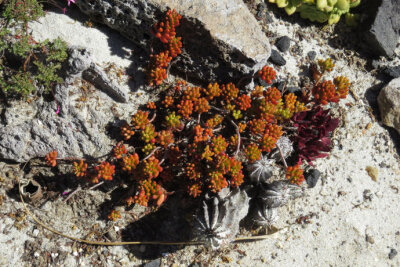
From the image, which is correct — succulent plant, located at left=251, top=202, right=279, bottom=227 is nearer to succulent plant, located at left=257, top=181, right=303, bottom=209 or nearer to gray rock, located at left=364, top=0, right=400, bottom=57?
succulent plant, located at left=257, top=181, right=303, bottom=209

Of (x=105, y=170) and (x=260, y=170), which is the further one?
(x=260, y=170)

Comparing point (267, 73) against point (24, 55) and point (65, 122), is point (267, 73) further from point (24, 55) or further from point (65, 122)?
point (24, 55)

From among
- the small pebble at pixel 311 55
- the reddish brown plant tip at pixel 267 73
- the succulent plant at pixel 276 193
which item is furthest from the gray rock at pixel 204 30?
the succulent plant at pixel 276 193

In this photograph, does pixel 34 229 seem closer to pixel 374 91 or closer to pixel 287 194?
pixel 287 194

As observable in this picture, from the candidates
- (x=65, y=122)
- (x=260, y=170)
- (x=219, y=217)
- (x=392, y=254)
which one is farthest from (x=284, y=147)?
(x=65, y=122)

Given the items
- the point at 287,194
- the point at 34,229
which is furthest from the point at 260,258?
the point at 34,229
